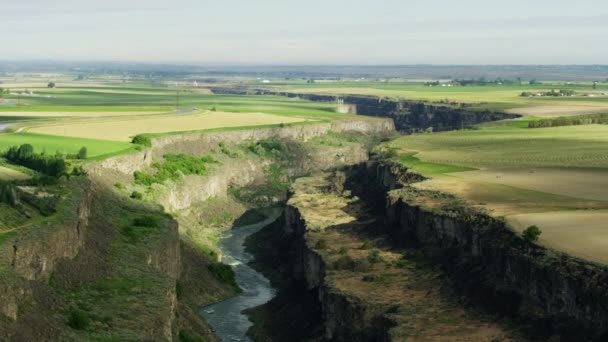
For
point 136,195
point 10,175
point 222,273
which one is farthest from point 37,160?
point 222,273

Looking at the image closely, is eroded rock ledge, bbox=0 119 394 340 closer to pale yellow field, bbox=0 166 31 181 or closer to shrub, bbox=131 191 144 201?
shrub, bbox=131 191 144 201

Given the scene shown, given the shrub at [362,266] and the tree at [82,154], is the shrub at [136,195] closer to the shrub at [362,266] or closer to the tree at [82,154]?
the tree at [82,154]

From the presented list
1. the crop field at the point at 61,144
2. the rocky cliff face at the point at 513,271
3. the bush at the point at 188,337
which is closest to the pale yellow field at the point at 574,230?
the rocky cliff face at the point at 513,271

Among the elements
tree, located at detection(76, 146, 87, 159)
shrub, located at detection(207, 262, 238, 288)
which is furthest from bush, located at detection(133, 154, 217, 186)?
shrub, located at detection(207, 262, 238, 288)

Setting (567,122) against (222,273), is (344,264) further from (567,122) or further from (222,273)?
(567,122)

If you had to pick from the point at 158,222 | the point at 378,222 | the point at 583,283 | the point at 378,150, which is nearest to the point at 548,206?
the point at 378,222

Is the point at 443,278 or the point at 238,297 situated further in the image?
the point at 238,297

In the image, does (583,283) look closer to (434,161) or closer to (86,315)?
(86,315)
